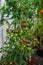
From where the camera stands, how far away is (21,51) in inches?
98.0

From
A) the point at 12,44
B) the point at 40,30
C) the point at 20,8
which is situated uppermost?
the point at 20,8

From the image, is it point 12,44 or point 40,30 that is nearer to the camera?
point 12,44

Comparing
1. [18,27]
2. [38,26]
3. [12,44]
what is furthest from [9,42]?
[38,26]

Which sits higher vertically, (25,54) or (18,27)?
(18,27)

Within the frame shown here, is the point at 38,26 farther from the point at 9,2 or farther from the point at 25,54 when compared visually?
the point at 9,2

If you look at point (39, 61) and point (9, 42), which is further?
point (39, 61)

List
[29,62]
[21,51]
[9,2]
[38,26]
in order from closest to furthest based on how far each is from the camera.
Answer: [9,2] < [21,51] < [29,62] < [38,26]

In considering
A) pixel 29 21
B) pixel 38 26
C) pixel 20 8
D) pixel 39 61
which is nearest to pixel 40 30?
pixel 38 26

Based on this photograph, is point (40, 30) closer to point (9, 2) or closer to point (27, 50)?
point (27, 50)

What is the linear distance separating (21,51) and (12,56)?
6.3 inches

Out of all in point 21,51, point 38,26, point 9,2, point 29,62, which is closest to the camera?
point 9,2

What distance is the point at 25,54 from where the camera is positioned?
258 cm

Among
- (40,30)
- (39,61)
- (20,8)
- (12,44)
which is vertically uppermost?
(20,8)

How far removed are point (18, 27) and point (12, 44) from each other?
22cm
